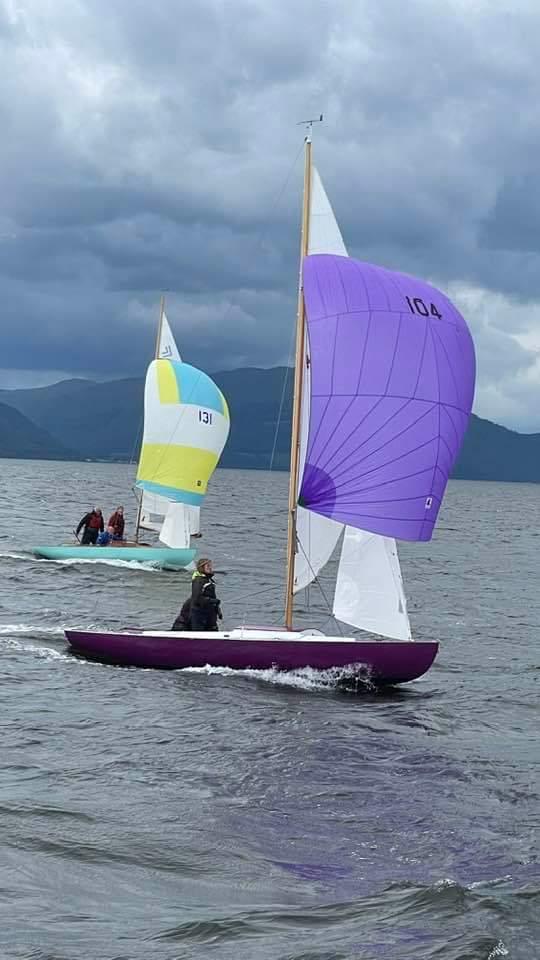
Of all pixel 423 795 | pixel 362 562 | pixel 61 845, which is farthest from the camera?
pixel 362 562

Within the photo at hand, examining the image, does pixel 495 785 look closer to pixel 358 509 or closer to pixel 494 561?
pixel 358 509

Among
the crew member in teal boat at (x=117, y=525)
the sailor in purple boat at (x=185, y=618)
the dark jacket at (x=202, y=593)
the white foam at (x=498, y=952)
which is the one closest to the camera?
the white foam at (x=498, y=952)

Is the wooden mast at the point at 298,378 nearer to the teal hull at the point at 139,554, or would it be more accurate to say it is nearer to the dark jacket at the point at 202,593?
the dark jacket at the point at 202,593

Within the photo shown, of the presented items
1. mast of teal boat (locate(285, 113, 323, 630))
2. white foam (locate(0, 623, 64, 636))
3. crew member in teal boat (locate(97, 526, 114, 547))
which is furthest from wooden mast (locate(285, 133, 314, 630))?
crew member in teal boat (locate(97, 526, 114, 547))

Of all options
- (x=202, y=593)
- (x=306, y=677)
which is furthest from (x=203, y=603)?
(x=306, y=677)

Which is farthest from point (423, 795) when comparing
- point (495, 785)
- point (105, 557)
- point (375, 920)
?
point (105, 557)

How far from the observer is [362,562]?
802 inches

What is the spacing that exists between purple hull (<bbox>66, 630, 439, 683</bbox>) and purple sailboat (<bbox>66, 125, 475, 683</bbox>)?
0.03 metres

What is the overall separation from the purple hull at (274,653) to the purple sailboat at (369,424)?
0.03m

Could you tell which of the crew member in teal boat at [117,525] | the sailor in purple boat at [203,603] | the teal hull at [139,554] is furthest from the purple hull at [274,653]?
the crew member in teal boat at [117,525]

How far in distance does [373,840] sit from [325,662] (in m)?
7.47

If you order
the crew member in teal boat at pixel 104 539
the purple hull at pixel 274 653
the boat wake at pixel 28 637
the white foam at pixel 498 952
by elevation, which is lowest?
the white foam at pixel 498 952

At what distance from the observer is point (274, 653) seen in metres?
19.5

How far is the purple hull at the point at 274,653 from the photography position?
19281 millimetres
